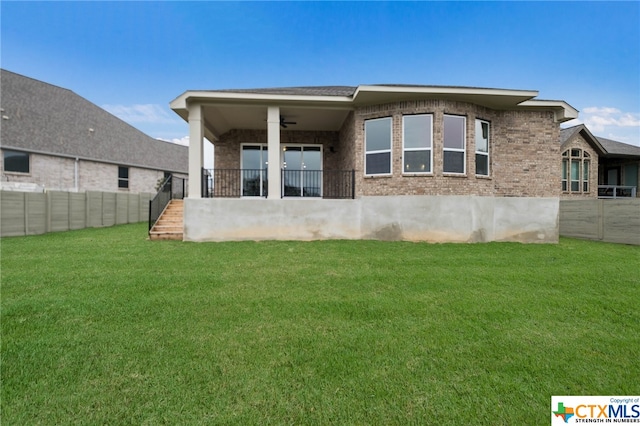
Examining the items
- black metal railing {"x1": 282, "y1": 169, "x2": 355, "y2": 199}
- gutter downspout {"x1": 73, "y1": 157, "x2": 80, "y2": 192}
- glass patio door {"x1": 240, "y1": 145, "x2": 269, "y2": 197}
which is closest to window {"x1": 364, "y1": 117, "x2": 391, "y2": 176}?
black metal railing {"x1": 282, "y1": 169, "x2": 355, "y2": 199}

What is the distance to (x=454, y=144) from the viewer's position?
8852mm

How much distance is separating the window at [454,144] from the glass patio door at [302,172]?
5461 millimetres

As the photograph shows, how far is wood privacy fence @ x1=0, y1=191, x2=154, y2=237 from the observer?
9.96m

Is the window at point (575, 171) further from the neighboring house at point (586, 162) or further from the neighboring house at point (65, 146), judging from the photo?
the neighboring house at point (65, 146)

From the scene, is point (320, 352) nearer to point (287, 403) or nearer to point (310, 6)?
point (287, 403)

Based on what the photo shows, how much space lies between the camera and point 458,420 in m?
1.94

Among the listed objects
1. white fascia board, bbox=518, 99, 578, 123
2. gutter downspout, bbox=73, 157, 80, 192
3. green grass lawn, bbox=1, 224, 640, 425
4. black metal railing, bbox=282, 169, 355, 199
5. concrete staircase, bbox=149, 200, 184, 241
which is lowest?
green grass lawn, bbox=1, 224, 640, 425

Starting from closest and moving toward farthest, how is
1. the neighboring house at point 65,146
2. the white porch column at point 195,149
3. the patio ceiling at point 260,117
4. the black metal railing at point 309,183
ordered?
1. the white porch column at point 195,149
2. the patio ceiling at point 260,117
3. the black metal railing at point 309,183
4. the neighboring house at point 65,146

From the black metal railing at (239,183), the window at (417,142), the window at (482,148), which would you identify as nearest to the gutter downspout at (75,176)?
the black metal railing at (239,183)

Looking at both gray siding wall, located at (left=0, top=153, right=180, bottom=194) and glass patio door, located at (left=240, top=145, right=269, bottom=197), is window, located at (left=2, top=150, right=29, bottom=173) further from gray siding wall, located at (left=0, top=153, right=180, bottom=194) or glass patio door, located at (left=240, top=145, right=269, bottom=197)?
glass patio door, located at (left=240, top=145, right=269, bottom=197)

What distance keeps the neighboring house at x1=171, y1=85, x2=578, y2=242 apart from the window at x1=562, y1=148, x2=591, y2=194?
942cm

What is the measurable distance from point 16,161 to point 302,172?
52.4 feet

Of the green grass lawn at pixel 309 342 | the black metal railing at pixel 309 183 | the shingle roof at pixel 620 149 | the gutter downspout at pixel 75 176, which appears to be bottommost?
the green grass lawn at pixel 309 342

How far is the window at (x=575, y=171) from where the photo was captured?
16812mm
